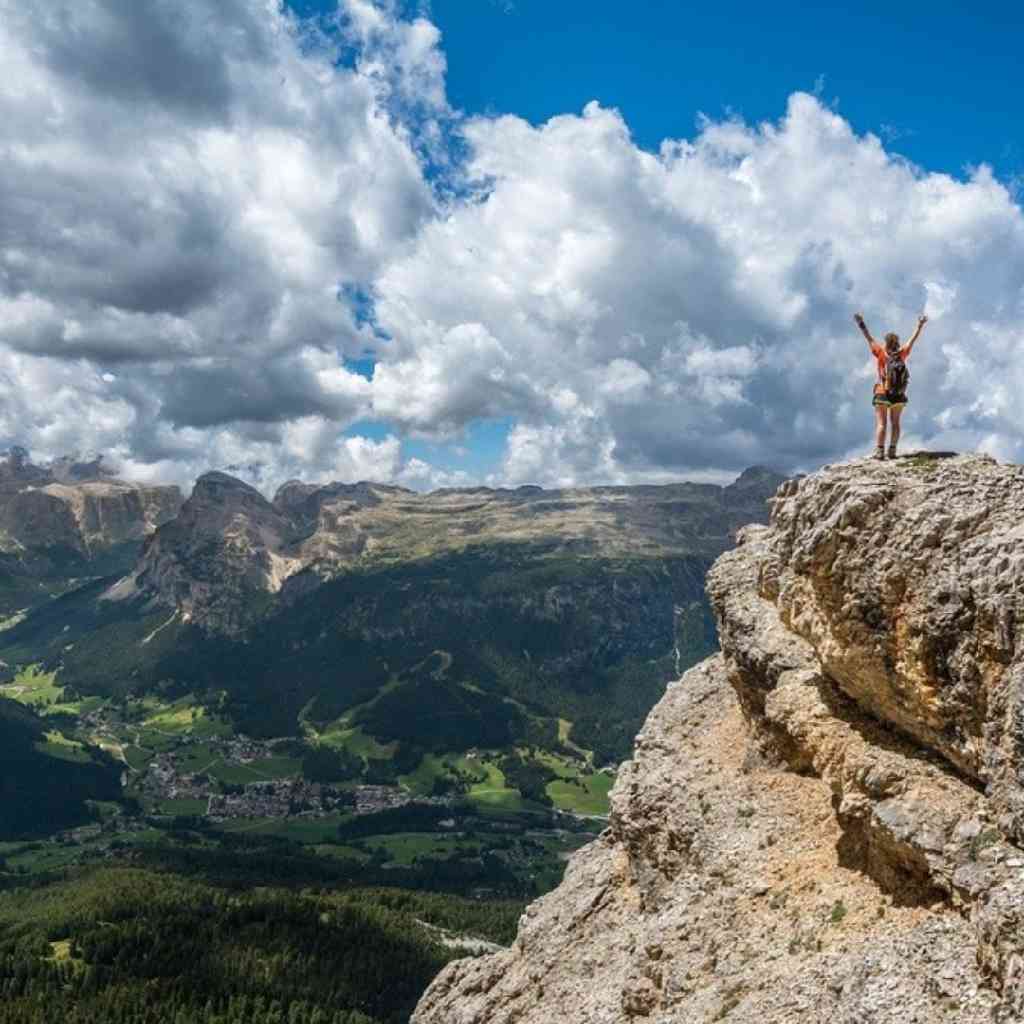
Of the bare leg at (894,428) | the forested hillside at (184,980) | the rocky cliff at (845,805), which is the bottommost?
the forested hillside at (184,980)

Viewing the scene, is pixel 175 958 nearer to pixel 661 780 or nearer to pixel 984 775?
pixel 661 780

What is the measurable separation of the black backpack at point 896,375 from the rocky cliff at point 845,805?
4021mm

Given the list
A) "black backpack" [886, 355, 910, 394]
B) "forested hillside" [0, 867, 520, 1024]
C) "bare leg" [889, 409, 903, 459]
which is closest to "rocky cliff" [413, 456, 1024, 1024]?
"bare leg" [889, 409, 903, 459]

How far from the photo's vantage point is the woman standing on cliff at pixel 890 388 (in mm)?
38062

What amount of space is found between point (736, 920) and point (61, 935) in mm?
216442

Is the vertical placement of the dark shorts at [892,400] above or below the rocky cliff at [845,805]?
above

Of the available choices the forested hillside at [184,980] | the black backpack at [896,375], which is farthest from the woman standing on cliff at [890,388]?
the forested hillside at [184,980]

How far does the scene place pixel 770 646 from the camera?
139 ft

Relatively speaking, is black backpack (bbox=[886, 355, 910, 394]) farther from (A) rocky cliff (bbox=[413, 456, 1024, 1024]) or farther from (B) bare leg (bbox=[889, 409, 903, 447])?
(A) rocky cliff (bbox=[413, 456, 1024, 1024])

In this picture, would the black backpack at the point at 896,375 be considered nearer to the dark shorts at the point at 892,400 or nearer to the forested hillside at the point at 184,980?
the dark shorts at the point at 892,400

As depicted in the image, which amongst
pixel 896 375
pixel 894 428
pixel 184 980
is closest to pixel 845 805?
pixel 894 428

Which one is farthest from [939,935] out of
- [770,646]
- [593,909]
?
[593,909]

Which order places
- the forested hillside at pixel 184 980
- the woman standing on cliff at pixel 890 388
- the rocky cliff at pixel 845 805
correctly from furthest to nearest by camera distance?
1. the forested hillside at pixel 184 980
2. the woman standing on cliff at pixel 890 388
3. the rocky cliff at pixel 845 805

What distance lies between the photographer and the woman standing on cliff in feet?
125
